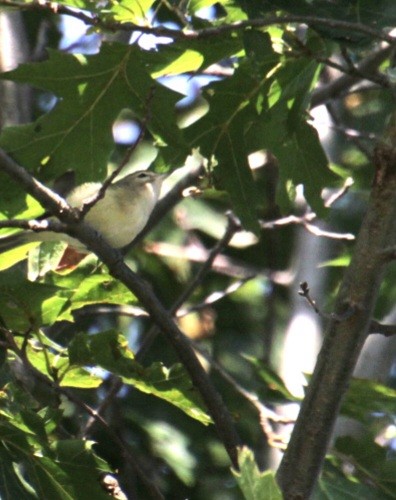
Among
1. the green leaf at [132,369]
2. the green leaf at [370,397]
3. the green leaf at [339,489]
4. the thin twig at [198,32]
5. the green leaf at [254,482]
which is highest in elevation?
the thin twig at [198,32]

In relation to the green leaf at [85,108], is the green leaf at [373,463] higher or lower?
lower

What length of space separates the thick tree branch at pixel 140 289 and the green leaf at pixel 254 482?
123 centimetres

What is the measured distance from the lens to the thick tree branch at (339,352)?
3.14m

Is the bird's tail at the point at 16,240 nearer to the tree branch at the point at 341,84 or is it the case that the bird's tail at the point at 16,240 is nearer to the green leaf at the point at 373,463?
the green leaf at the point at 373,463

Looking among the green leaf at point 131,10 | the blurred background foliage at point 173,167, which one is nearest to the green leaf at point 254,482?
the blurred background foliage at point 173,167

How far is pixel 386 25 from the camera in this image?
3746 millimetres

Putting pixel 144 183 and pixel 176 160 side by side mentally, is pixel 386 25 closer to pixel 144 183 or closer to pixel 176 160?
pixel 176 160

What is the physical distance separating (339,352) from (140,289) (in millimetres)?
831

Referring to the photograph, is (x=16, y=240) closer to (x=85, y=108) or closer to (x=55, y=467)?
(x=85, y=108)

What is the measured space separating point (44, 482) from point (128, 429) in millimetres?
2765

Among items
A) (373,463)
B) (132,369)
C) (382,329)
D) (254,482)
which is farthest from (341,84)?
(254,482)

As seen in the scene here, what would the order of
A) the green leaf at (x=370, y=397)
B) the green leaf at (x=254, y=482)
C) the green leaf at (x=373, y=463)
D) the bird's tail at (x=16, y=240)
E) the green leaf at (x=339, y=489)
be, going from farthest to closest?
1. the bird's tail at (x=16, y=240)
2. the green leaf at (x=370, y=397)
3. the green leaf at (x=373, y=463)
4. the green leaf at (x=339, y=489)
5. the green leaf at (x=254, y=482)

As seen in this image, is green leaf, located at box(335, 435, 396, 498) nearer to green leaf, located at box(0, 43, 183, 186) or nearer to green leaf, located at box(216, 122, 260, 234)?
green leaf, located at box(216, 122, 260, 234)

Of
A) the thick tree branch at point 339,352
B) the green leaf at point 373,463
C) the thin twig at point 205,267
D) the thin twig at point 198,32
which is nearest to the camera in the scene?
the thick tree branch at point 339,352
